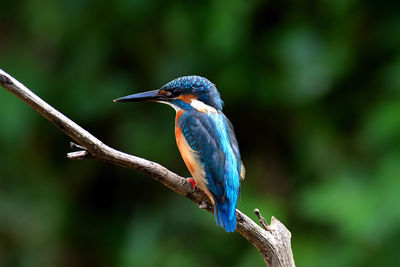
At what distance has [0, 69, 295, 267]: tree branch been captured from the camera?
1313 millimetres

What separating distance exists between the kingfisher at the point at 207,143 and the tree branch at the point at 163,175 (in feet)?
0.23

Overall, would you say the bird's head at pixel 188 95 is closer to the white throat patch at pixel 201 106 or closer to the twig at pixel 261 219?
the white throat patch at pixel 201 106

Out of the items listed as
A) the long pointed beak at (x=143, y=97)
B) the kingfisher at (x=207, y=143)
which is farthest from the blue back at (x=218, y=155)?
the long pointed beak at (x=143, y=97)

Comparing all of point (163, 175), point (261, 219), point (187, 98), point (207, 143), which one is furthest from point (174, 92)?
point (261, 219)

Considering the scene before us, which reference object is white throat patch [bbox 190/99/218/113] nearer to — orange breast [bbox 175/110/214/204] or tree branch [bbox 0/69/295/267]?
orange breast [bbox 175/110/214/204]

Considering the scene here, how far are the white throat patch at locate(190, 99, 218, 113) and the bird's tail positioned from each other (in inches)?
15.3

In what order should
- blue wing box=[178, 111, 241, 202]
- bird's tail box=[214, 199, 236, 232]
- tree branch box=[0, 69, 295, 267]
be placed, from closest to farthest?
tree branch box=[0, 69, 295, 267], bird's tail box=[214, 199, 236, 232], blue wing box=[178, 111, 241, 202]

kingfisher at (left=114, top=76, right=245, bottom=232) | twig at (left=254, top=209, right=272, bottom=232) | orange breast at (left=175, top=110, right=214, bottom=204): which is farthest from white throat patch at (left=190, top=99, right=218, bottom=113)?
twig at (left=254, top=209, right=272, bottom=232)

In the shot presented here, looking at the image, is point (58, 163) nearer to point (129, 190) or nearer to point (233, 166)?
point (129, 190)

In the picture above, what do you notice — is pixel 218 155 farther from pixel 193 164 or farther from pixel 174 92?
pixel 174 92

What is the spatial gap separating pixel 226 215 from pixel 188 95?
0.53 meters

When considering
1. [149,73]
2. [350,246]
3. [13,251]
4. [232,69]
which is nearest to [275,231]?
[350,246]

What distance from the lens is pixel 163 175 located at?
157 centimetres

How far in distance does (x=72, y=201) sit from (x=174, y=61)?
1.08 meters
